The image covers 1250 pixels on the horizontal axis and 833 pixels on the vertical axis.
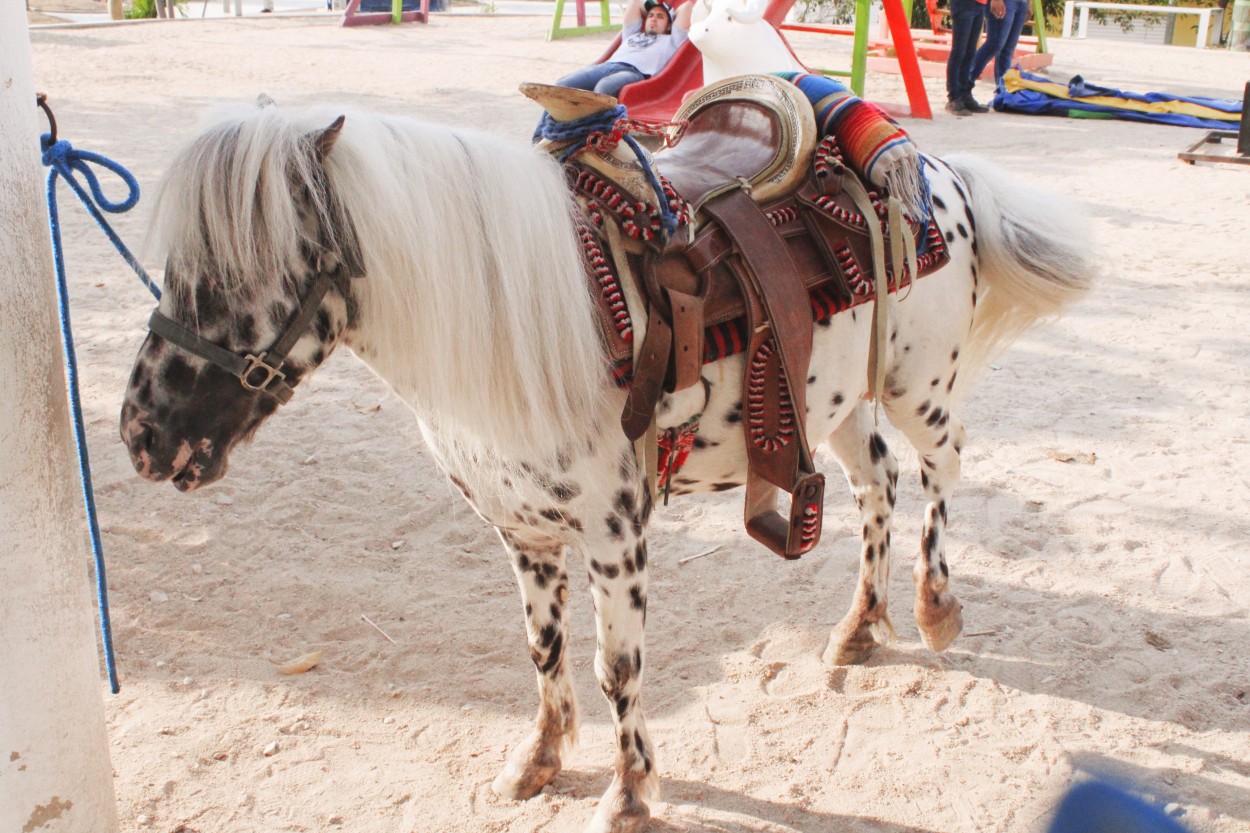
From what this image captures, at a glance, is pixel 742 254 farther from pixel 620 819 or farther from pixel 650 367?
pixel 620 819

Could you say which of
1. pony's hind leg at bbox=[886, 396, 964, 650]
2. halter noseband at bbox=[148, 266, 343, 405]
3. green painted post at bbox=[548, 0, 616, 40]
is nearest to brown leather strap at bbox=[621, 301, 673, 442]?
halter noseband at bbox=[148, 266, 343, 405]

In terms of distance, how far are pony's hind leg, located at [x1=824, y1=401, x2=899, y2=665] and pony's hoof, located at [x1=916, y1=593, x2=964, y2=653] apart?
104 mm

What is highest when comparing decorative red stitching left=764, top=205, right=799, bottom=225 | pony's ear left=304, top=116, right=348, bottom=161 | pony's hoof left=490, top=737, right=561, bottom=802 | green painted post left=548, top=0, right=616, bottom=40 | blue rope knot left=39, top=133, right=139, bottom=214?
green painted post left=548, top=0, right=616, bottom=40

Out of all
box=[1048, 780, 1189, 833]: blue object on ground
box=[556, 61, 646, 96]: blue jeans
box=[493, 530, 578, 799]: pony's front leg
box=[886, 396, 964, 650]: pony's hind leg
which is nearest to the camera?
box=[1048, 780, 1189, 833]: blue object on ground

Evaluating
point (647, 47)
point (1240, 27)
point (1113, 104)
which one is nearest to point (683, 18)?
point (647, 47)

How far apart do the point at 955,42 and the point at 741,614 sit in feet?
29.7

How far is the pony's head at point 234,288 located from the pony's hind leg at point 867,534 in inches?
65.4

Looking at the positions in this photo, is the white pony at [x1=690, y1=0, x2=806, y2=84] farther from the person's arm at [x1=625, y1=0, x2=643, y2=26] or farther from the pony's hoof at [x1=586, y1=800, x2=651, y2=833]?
the pony's hoof at [x1=586, y1=800, x2=651, y2=833]

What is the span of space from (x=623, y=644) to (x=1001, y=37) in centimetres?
1078

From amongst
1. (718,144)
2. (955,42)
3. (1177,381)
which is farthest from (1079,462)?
(955,42)

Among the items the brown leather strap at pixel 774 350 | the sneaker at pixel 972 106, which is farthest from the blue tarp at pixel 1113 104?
the brown leather strap at pixel 774 350

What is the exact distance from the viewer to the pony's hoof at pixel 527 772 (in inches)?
96.0

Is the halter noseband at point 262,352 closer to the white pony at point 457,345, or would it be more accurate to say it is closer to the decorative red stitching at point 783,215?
the white pony at point 457,345

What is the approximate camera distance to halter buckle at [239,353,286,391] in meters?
1.69
